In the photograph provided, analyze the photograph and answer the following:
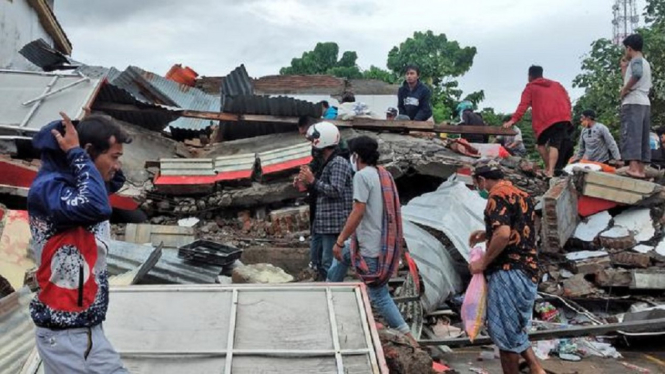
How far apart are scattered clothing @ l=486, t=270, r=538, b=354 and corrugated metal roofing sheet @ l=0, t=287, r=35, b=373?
3.13 metres

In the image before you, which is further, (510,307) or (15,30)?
(15,30)

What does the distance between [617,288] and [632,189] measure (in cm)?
141

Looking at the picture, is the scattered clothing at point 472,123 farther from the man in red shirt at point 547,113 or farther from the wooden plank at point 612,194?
the wooden plank at point 612,194

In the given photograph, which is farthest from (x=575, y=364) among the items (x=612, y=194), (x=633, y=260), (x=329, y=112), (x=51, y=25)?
(x=51, y=25)

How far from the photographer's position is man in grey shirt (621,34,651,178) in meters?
7.46

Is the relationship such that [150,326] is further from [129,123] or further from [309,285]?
[129,123]

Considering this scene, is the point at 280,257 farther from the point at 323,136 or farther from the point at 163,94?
the point at 163,94

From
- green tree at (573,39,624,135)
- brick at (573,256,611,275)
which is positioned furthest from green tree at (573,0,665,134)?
brick at (573,256,611,275)

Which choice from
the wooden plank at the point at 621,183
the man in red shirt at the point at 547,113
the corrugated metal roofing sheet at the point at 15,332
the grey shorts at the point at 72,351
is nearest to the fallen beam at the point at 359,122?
the man in red shirt at the point at 547,113

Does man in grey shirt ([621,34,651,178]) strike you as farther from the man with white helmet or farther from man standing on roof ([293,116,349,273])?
the man with white helmet

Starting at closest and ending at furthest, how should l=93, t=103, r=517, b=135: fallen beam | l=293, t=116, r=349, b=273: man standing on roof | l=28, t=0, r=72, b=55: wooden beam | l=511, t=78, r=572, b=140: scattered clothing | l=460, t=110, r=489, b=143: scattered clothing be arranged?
1. l=293, t=116, r=349, b=273: man standing on roof
2. l=511, t=78, r=572, b=140: scattered clothing
3. l=93, t=103, r=517, b=135: fallen beam
4. l=460, t=110, r=489, b=143: scattered clothing
5. l=28, t=0, r=72, b=55: wooden beam

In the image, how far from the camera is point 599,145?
9.66 m

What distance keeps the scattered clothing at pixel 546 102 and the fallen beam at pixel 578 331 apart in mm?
3719

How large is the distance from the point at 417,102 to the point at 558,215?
3.56m
